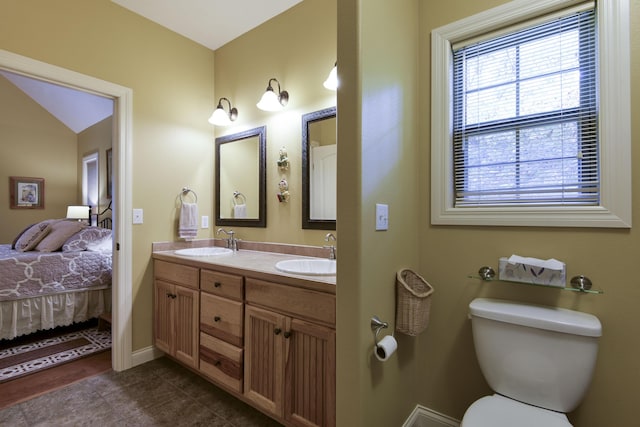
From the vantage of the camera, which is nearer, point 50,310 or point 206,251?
point 206,251

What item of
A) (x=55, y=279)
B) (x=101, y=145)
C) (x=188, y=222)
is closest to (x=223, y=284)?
(x=188, y=222)

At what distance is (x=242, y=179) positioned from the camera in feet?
8.37

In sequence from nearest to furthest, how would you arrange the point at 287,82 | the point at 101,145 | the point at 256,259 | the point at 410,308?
the point at 410,308 < the point at 256,259 < the point at 287,82 < the point at 101,145

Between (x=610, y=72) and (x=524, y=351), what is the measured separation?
1.14 meters

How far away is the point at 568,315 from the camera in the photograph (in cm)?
119

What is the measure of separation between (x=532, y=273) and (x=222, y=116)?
242 centimetres

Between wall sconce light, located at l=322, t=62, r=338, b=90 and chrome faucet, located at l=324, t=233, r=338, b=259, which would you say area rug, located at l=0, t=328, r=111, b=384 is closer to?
chrome faucet, located at l=324, t=233, r=338, b=259

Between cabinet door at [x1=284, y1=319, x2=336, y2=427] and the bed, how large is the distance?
2.51m

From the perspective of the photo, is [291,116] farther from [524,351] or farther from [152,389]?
[152,389]

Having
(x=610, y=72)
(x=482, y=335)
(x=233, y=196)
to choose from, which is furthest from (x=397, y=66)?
(x=233, y=196)

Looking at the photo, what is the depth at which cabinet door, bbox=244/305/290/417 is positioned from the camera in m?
1.50

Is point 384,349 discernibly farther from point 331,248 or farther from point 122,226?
point 122,226

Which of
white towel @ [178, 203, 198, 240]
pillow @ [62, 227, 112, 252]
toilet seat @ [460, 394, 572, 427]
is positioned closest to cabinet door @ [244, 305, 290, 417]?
toilet seat @ [460, 394, 572, 427]

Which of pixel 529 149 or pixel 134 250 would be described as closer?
pixel 529 149
